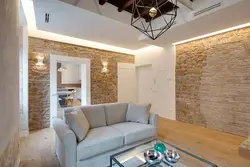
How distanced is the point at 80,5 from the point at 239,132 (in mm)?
4683

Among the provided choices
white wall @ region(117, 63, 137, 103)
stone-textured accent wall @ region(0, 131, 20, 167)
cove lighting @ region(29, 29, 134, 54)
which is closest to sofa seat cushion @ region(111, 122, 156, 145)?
stone-textured accent wall @ region(0, 131, 20, 167)

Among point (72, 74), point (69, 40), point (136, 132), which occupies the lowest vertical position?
point (136, 132)

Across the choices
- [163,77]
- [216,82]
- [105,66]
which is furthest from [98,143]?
[163,77]

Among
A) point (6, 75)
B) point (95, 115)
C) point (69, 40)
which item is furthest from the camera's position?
point (69, 40)

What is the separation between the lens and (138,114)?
2844mm

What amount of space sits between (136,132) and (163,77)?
3.18 m

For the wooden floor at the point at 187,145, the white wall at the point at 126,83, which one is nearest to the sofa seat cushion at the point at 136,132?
the wooden floor at the point at 187,145

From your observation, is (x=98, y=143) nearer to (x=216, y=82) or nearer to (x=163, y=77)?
(x=216, y=82)

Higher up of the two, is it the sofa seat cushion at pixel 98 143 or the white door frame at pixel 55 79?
the white door frame at pixel 55 79

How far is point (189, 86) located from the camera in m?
4.27

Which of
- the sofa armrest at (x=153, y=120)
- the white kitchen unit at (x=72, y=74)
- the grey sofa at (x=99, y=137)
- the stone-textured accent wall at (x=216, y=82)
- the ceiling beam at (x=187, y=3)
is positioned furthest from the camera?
the white kitchen unit at (x=72, y=74)

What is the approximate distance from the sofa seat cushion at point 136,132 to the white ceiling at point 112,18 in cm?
238

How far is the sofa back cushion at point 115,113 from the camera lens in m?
2.81

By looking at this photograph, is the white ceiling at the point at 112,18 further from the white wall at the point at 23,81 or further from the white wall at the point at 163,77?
the white wall at the point at 163,77
